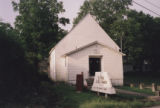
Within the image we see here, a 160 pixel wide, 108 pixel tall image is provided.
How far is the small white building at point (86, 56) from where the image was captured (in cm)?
2053

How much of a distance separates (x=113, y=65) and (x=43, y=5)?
1914cm

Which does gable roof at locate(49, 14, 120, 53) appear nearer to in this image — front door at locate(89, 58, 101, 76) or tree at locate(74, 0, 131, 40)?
front door at locate(89, 58, 101, 76)

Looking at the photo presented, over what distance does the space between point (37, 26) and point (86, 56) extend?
15707 millimetres

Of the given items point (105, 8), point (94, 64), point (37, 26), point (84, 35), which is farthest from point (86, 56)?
point (105, 8)

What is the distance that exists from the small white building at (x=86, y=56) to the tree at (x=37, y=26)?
9331 millimetres

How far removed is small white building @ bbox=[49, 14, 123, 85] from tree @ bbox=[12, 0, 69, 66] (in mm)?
9331

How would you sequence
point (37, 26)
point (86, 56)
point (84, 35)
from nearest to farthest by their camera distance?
point (86, 56), point (84, 35), point (37, 26)

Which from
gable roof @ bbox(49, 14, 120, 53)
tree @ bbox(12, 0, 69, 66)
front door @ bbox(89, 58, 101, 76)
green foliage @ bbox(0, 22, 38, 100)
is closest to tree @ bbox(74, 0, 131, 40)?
tree @ bbox(12, 0, 69, 66)

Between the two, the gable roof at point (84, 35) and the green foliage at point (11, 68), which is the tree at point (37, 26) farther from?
the green foliage at point (11, 68)

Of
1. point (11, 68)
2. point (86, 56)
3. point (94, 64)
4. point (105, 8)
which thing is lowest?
point (11, 68)

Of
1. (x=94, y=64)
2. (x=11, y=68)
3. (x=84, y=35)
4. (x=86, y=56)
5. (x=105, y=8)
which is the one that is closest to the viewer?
(x=11, y=68)

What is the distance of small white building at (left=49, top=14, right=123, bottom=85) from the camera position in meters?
20.5

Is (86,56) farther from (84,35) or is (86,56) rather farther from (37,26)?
(37,26)

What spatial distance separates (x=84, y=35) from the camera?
24016mm
